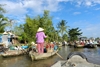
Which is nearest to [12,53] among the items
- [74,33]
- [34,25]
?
[34,25]

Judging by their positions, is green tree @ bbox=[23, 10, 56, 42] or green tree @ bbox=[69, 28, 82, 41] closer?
green tree @ bbox=[23, 10, 56, 42]

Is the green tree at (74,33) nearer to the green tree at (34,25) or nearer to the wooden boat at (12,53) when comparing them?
the green tree at (34,25)

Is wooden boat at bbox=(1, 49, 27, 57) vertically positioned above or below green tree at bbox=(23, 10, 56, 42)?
below

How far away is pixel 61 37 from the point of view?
53938 millimetres

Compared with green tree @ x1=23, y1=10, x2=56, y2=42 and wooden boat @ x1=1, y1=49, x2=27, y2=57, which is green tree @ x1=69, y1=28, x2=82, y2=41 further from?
wooden boat @ x1=1, y1=49, x2=27, y2=57

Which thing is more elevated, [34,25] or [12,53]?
[34,25]

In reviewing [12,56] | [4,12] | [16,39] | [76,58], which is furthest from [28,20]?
[76,58]

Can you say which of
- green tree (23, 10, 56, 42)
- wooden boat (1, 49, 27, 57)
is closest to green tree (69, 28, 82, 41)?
green tree (23, 10, 56, 42)

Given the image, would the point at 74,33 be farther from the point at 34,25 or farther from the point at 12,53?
the point at 12,53

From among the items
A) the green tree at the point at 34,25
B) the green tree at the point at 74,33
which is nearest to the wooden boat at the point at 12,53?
the green tree at the point at 34,25

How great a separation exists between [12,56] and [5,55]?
3.18ft

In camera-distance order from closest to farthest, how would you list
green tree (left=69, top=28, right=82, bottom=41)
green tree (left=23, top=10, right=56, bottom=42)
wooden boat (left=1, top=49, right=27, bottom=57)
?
wooden boat (left=1, top=49, right=27, bottom=57)
green tree (left=23, top=10, right=56, bottom=42)
green tree (left=69, top=28, right=82, bottom=41)

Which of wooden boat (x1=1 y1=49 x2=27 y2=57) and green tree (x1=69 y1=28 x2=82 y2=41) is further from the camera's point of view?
green tree (x1=69 y1=28 x2=82 y2=41)

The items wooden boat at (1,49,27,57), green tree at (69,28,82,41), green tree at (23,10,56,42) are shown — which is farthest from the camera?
green tree at (69,28,82,41)
